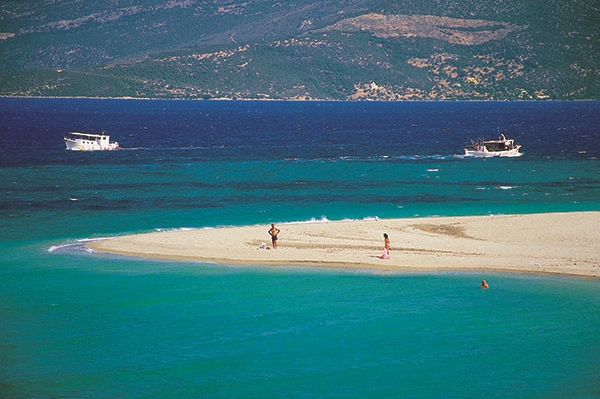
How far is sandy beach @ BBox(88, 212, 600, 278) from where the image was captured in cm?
4497

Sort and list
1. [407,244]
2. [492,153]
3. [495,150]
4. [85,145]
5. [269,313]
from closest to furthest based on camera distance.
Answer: [269,313]
[407,244]
[492,153]
[495,150]
[85,145]

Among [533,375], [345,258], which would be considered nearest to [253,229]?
[345,258]

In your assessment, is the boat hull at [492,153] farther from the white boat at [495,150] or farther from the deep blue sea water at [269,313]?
the deep blue sea water at [269,313]

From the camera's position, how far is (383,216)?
60.8m

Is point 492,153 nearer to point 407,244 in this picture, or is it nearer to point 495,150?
point 495,150

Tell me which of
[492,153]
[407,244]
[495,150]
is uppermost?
[495,150]

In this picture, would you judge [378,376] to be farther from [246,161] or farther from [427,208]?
[246,161]

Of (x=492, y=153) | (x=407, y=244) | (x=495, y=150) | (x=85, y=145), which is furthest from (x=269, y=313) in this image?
(x=85, y=145)

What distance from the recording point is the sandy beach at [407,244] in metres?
45.0

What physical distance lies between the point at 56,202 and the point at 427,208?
28.4 meters

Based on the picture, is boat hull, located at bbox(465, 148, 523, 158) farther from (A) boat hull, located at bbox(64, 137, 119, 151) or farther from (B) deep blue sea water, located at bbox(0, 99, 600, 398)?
(A) boat hull, located at bbox(64, 137, 119, 151)

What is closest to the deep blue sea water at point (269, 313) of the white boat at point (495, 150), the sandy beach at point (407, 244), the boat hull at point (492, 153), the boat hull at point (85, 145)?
the sandy beach at point (407, 244)

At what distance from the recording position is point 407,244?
48938 millimetres

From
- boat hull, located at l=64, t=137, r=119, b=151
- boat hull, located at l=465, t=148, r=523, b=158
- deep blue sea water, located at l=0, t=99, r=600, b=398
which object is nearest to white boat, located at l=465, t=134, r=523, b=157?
boat hull, located at l=465, t=148, r=523, b=158
